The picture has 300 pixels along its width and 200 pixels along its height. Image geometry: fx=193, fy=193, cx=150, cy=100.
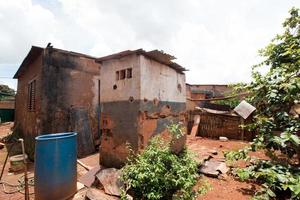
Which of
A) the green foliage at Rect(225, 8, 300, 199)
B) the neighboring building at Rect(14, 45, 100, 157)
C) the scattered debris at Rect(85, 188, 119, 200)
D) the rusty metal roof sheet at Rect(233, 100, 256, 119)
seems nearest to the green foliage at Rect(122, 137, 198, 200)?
the scattered debris at Rect(85, 188, 119, 200)

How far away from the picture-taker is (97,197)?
10.9 ft

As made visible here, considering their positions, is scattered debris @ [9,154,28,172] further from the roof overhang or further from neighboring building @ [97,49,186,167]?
the roof overhang

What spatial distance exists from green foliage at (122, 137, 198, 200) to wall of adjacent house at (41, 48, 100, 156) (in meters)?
4.12

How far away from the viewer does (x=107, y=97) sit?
4.57m

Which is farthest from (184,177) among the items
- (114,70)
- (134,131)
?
(114,70)

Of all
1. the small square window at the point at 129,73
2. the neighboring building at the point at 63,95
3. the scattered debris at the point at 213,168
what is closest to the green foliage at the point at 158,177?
the small square window at the point at 129,73

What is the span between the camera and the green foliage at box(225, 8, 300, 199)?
239 cm

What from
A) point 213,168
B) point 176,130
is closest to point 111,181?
point 176,130

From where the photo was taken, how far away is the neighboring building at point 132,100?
4.02 meters

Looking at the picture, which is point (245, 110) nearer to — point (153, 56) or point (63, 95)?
point (153, 56)

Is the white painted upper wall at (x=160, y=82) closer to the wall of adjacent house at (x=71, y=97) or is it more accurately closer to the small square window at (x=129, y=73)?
the small square window at (x=129, y=73)

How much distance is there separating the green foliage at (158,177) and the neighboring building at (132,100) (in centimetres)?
58

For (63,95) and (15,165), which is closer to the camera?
(15,165)

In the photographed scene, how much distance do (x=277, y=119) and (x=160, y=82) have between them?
257 cm
